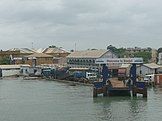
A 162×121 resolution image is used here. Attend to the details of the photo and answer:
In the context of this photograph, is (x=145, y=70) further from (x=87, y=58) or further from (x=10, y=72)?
(x=10, y=72)

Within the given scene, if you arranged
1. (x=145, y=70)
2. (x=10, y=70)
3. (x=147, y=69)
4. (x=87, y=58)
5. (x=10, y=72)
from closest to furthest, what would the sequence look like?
(x=147, y=69)
(x=145, y=70)
(x=87, y=58)
(x=10, y=72)
(x=10, y=70)

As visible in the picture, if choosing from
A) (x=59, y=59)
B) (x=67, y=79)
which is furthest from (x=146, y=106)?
(x=59, y=59)

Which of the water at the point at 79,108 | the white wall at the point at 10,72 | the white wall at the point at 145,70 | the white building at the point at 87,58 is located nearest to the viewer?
the water at the point at 79,108

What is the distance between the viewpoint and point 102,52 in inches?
2213

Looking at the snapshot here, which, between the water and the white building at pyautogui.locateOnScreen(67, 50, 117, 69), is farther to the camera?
the white building at pyautogui.locateOnScreen(67, 50, 117, 69)

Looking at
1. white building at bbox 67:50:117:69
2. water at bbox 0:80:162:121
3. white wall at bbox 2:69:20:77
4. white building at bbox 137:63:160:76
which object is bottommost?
water at bbox 0:80:162:121

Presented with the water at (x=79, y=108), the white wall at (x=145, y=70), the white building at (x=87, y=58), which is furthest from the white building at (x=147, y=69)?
the water at (x=79, y=108)

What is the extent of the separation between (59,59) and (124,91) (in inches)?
1888

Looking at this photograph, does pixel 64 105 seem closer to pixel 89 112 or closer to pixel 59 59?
pixel 89 112

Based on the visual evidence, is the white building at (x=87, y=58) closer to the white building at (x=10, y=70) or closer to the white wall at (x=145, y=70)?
the white building at (x=10, y=70)

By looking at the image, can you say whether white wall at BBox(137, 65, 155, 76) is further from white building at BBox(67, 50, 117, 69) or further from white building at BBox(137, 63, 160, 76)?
white building at BBox(67, 50, 117, 69)

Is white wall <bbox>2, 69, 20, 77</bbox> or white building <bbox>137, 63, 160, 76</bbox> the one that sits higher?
white building <bbox>137, 63, 160, 76</bbox>

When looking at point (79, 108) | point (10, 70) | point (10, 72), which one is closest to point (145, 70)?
point (10, 72)

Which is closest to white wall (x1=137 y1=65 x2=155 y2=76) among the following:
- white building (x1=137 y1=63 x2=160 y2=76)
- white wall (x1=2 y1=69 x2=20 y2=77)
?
white building (x1=137 y1=63 x2=160 y2=76)
